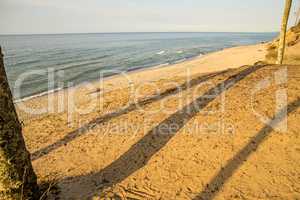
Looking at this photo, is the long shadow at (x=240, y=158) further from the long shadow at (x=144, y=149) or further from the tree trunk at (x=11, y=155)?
the tree trunk at (x=11, y=155)

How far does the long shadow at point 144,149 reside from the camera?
4.91 metres

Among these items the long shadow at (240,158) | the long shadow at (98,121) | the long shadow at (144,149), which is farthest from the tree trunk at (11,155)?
the long shadow at (240,158)

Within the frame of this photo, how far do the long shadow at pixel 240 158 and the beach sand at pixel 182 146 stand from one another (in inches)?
0.8

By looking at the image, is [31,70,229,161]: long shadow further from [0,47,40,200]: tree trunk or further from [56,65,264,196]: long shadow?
[0,47,40,200]: tree trunk

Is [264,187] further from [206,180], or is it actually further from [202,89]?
[202,89]

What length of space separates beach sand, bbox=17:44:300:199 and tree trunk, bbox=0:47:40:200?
969mm

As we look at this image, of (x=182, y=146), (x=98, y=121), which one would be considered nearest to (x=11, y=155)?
(x=182, y=146)

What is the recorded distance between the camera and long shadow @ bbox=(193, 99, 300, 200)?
4.45 metres

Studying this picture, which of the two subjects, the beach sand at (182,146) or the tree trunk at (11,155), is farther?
the beach sand at (182,146)

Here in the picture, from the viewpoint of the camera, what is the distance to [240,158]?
5254 mm

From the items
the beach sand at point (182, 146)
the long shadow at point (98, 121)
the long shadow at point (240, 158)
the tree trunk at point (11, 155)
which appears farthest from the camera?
the long shadow at point (98, 121)

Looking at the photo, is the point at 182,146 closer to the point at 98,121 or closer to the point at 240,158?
the point at 240,158

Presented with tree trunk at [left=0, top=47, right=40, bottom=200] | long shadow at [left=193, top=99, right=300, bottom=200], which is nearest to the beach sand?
long shadow at [left=193, top=99, right=300, bottom=200]

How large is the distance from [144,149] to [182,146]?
A: 0.96 m
